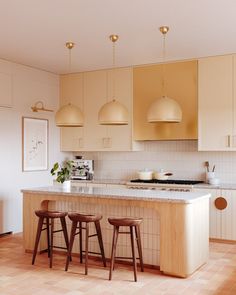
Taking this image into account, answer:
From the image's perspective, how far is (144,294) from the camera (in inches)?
151

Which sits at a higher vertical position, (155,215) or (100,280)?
(155,215)

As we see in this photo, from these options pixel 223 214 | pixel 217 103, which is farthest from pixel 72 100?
pixel 223 214

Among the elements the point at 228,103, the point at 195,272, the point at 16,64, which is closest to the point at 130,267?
the point at 195,272

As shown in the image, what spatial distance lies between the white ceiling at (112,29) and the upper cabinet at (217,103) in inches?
8.9

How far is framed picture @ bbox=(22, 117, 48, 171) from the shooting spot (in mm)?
6820

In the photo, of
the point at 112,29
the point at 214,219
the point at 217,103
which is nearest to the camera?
the point at 112,29

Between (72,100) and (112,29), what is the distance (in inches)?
114

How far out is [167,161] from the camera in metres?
6.96

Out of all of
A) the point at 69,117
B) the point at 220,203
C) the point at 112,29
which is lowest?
the point at 220,203

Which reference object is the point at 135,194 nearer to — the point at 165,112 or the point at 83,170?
the point at 165,112

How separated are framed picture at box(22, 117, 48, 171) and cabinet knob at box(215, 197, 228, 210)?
314cm

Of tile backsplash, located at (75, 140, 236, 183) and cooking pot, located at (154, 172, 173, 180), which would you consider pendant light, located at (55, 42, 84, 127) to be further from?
tile backsplash, located at (75, 140, 236, 183)

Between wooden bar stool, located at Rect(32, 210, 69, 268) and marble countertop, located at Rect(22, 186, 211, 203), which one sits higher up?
→ marble countertop, located at Rect(22, 186, 211, 203)

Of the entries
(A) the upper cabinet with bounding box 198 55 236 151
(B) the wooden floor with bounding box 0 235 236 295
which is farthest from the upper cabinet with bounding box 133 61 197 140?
(B) the wooden floor with bounding box 0 235 236 295
